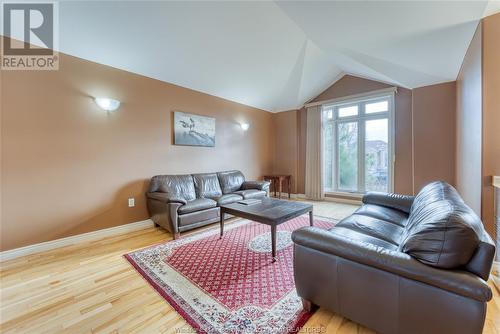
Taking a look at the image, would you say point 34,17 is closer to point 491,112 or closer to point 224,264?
point 224,264

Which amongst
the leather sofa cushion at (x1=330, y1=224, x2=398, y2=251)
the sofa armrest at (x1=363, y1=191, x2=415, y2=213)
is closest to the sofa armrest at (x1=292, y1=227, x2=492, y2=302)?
the leather sofa cushion at (x1=330, y1=224, x2=398, y2=251)

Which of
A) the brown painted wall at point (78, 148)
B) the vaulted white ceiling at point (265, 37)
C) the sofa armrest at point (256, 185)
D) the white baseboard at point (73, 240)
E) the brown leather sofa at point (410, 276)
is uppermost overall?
the vaulted white ceiling at point (265, 37)

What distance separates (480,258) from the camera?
3.22 ft

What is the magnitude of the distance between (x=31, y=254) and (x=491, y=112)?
5.20 metres

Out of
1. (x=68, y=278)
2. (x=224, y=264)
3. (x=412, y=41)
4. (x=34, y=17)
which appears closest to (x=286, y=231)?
(x=224, y=264)

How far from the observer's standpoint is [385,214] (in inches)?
93.4

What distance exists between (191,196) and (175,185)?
1.08ft

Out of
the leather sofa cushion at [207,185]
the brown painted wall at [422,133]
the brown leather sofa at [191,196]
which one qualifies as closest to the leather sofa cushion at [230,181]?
the brown leather sofa at [191,196]

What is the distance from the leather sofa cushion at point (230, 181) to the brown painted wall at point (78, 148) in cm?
72

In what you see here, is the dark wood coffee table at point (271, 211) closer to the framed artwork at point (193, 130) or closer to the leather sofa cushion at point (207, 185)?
the leather sofa cushion at point (207, 185)


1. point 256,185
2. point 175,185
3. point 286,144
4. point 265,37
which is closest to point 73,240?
point 175,185

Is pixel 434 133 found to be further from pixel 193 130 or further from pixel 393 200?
pixel 193 130

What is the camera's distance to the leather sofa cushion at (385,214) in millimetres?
2264

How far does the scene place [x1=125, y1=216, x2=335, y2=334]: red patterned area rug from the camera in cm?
146
